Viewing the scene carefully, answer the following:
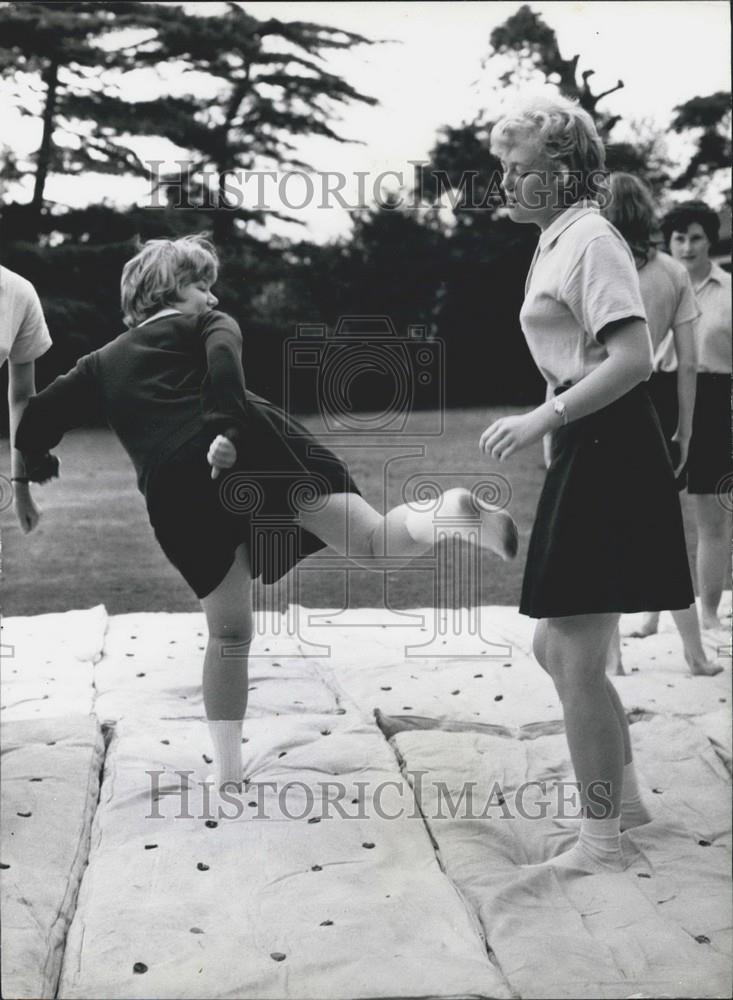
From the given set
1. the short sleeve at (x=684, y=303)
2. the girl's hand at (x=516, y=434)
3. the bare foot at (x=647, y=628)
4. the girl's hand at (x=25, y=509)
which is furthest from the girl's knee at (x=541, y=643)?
the girl's hand at (x=25, y=509)

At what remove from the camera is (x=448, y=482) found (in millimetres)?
2326

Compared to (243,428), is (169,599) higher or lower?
lower

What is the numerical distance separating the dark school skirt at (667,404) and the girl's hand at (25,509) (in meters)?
1.19

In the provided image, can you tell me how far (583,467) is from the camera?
2.18 metres

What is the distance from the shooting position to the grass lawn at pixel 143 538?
2209 millimetres

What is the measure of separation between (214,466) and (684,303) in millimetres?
1001

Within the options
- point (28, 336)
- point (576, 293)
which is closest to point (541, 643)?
point (576, 293)

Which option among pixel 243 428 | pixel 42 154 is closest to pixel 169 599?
pixel 243 428

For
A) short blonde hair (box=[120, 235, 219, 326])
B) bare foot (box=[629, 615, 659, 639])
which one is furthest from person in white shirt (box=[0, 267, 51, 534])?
bare foot (box=[629, 615, 659, 639])

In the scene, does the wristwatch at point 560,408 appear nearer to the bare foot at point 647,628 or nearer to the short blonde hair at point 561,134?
the short blonde hair at point 561,134

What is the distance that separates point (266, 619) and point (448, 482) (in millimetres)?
436

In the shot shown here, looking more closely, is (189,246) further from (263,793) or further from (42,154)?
(263,793)

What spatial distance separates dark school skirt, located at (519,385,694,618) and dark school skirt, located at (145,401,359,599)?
387 millimetres

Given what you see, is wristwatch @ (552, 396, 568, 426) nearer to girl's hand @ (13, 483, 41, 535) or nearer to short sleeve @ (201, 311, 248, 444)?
short sleeve @ (201, 311, 248, 444)
